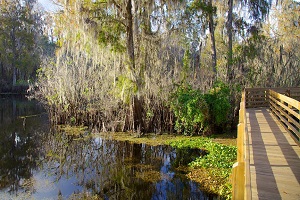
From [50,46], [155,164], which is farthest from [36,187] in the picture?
[50,46]

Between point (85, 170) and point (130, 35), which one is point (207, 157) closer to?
point (85, 170)

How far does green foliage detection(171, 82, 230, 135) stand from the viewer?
10656 millimetres

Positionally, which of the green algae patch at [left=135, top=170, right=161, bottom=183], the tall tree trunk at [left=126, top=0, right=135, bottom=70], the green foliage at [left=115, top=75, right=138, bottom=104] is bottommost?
the green algae patch at [left=135, top=170, right=161, bottom=183]

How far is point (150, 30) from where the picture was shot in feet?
37.3

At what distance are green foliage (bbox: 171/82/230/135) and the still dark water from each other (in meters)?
1.81

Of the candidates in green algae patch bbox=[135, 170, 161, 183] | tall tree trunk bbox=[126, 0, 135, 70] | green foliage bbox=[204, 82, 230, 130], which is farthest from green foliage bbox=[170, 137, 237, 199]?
tall tree trunk bbox=[126, 0, 135, 70]

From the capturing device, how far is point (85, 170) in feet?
25.2

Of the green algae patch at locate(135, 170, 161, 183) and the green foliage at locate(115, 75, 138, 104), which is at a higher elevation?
the green foliage at locate(115, 75, 138, 104)

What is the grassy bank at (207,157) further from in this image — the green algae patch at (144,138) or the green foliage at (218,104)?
the green foliage at (218,104)

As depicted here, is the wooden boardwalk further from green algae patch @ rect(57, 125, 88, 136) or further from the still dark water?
green algae patch @ rect(57, 125, 88, 136)

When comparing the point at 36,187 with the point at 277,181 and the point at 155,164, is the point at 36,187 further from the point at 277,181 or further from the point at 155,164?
the point at 277,181

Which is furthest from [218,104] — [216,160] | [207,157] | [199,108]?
[216,160]

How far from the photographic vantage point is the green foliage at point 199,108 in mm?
10656

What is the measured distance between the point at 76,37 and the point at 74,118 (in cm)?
441
